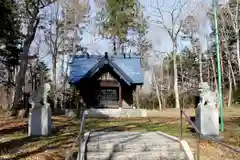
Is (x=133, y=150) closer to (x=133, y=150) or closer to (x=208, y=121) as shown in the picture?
(x=133, y=150)

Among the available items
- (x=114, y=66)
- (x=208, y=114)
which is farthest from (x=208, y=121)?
(x=114, y=66)

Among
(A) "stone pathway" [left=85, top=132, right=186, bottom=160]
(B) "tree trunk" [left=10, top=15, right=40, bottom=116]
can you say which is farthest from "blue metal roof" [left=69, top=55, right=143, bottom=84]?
(A) "stone pathway" [left=85, top=132, right=186, bottom=160]

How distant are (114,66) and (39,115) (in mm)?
12670

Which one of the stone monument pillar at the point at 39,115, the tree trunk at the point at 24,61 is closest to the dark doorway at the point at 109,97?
the tree trunk at the point at 24,61

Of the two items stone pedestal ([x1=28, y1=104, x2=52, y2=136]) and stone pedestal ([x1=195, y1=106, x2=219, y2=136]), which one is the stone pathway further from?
stone pedestal ([x1=28, y1=104, x2=52, y2=136])

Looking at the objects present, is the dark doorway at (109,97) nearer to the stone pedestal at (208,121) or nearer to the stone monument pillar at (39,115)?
the stone monument pillar at (39,115)

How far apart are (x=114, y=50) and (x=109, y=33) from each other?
2.36m

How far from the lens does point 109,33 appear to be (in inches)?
1629

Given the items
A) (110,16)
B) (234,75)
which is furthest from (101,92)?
(234,75)

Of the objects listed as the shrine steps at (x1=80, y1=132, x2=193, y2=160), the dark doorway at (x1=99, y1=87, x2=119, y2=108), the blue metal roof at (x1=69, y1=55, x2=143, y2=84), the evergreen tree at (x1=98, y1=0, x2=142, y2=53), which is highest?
the evergreen tree at (x1=98, y1=0, x2=142, y2=53)

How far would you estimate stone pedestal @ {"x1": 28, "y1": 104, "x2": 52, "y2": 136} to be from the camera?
11.9 metres

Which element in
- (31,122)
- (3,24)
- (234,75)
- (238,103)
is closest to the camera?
(31,122)

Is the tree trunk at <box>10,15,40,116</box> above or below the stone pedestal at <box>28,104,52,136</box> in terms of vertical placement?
above

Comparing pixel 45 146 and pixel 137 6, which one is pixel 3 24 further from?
pixel 137 6
